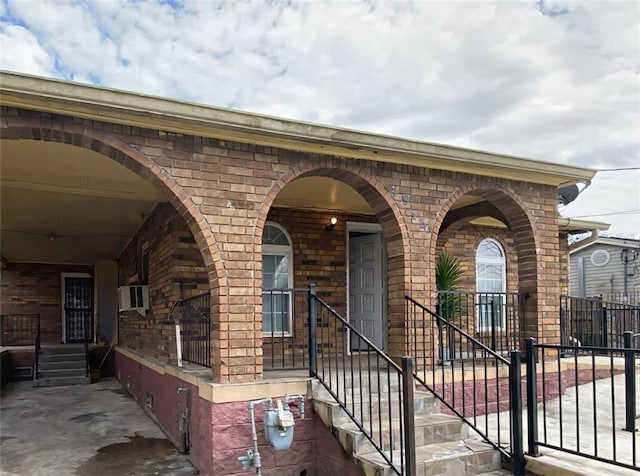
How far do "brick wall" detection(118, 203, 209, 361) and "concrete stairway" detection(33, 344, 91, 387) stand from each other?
2926mm

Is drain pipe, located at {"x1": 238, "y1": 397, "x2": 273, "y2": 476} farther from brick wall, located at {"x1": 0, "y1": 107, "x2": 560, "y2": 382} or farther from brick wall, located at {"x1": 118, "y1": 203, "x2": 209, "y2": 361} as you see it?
brick wall, located at {"x1": 118, "y1": 203, "x2": 209, "y2": 361}

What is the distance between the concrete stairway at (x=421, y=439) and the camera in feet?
14.0

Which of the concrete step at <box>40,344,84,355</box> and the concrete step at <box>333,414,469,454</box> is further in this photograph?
the concrete step at <box>40,344,84,355</box>

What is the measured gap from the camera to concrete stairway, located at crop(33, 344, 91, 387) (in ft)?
38.8

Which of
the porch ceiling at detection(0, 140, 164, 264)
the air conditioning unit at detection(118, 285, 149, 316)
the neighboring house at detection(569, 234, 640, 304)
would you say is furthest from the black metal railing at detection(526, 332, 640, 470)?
the neighboring house at detection(569, 234, 640, 304)

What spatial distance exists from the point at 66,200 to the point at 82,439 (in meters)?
3.40

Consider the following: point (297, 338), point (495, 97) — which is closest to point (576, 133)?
point (495, 97)

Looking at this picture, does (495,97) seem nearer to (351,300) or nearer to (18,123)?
(351,300)

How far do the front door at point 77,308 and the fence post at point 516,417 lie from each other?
47.8 feet

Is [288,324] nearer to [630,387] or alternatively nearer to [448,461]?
[448,461]

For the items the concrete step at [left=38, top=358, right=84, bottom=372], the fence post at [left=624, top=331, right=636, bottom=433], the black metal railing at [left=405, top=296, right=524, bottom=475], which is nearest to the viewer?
the fence post at [left=624, top=331, right=636, bottom=433]

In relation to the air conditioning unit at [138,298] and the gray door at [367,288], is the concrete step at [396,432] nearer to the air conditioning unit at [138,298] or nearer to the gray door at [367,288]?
the gray door at [367,288]

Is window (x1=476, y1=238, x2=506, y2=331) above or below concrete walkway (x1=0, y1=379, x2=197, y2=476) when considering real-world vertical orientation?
above

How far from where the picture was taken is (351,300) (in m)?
8.66
